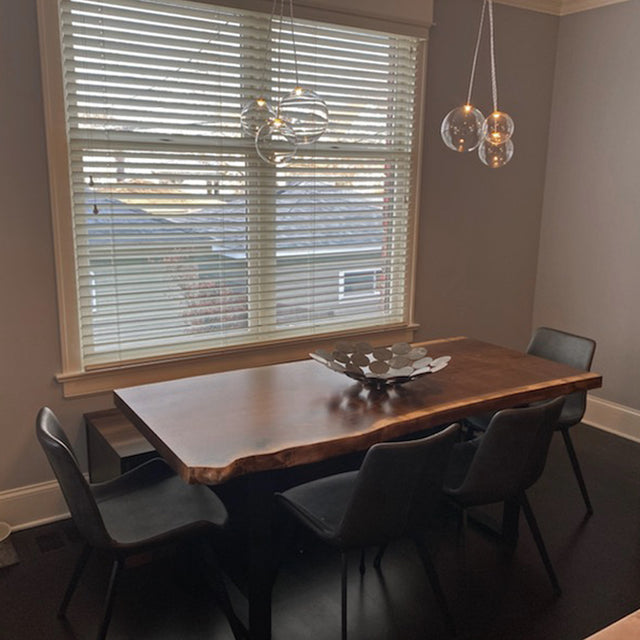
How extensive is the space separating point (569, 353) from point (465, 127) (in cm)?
145

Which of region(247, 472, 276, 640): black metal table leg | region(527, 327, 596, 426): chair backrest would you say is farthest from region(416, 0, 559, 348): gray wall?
region(247, 472, 276, 640): black metal table leg

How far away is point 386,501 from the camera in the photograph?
1.94m

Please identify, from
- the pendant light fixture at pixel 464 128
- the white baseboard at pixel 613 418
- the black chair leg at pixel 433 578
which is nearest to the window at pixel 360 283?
the pendant light fixture at pixel 464 128

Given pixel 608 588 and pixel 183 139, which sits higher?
pixel 183 139

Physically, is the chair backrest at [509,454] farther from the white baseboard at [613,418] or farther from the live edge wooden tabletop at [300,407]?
the white baseboard at [613,418]

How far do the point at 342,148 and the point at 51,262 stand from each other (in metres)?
1.68

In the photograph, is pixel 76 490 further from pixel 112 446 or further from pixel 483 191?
pixel 483 191

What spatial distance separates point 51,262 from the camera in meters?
2.83

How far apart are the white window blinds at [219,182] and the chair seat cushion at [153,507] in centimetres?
86

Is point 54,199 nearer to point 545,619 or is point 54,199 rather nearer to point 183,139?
point 183,139

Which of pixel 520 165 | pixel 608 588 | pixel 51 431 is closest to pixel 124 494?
pixel 51 431

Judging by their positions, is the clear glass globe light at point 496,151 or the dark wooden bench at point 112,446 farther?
the dark wooden bench at point 112,446

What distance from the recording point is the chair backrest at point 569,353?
3076 mm

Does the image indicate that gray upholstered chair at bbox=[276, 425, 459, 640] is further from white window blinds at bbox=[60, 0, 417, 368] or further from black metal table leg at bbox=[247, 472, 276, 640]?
white window blinds at bbox=[60, 0, 417, 368]
